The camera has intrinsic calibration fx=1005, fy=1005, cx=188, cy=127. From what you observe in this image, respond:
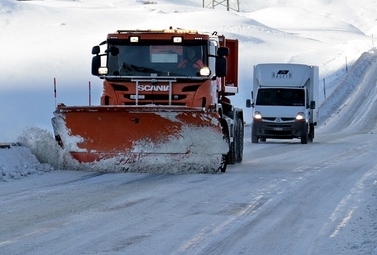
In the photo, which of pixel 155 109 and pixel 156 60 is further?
pixel 156 60

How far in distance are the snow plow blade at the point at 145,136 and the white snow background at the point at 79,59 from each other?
719 millimetres

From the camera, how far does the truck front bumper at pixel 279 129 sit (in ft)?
97.1

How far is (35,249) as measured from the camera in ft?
28.1

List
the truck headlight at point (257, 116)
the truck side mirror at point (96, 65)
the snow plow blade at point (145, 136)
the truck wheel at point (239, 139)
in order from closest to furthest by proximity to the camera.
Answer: the snow plow blade at point (145, 136) < the truck side mirror at point (96, 65) < the truck wheel at point (239, 139) < the truck headlight at point (257, 116)

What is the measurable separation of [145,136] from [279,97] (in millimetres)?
14326

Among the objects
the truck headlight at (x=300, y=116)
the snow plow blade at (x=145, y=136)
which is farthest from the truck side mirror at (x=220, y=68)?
the truck headlight at (x=300, y=116)

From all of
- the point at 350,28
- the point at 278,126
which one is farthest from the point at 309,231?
the point at 350,28

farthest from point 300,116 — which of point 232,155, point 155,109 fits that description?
point 155,109

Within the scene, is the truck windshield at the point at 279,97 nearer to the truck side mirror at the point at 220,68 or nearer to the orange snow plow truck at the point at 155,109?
the orange snow plow truck at the point at 155,109

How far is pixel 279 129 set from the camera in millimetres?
29703

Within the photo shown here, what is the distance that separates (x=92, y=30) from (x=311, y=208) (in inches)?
2526

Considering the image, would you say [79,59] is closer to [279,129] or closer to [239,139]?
[279,129]

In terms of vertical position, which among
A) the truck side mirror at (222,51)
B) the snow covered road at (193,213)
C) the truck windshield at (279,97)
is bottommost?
the snow covered road at (193,213)

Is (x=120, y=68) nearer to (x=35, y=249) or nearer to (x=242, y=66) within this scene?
(x=35, y=249)
